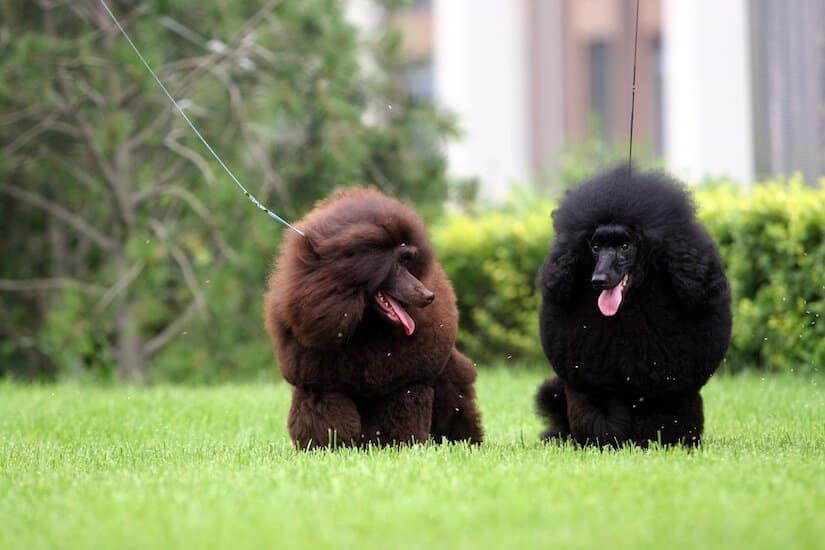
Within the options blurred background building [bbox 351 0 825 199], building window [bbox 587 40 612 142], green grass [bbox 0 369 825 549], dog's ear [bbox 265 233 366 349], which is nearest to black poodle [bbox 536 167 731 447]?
green grass [bbox 0 369 825 549]

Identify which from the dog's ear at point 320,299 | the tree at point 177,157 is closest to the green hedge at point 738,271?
the tree at point 177,157

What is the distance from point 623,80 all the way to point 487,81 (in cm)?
485

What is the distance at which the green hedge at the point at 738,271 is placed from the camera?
30.6 ft

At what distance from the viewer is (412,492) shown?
459 cm

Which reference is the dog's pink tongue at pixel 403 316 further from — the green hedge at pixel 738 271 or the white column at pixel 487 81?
the white column at pixel 487 81

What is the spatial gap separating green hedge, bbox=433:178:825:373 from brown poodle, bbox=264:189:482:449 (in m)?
4.13

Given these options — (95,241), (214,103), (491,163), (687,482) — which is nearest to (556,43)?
(491,163)

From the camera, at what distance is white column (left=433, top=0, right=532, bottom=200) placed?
1958 cm

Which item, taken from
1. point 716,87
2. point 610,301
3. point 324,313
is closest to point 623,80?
point 716,87

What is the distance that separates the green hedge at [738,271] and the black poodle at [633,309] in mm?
3518

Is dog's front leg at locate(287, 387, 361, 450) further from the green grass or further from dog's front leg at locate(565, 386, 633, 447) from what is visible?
dog's front leg at locate(565, 386, 633, 447)

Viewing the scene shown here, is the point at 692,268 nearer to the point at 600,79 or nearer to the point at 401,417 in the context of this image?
the point at 401,417

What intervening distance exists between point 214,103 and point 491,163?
7.57 metres

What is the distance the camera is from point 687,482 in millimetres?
4711
